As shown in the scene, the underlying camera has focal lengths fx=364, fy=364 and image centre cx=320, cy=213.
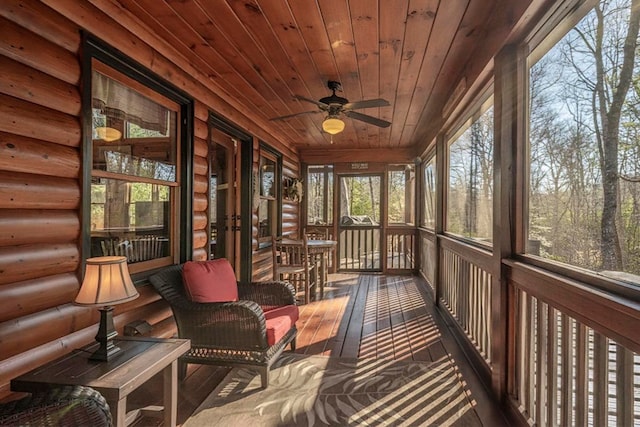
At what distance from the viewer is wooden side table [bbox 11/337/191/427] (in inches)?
58.6

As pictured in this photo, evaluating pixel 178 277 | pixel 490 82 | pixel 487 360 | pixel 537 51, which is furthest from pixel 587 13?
pixel 178 277

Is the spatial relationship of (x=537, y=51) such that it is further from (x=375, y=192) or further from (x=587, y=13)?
(x=375, y=192)

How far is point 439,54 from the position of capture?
288 cm

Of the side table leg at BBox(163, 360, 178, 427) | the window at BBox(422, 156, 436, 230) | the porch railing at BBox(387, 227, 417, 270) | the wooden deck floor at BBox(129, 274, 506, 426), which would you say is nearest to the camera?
the side table leg at BBox(163, 360, 178, 427)

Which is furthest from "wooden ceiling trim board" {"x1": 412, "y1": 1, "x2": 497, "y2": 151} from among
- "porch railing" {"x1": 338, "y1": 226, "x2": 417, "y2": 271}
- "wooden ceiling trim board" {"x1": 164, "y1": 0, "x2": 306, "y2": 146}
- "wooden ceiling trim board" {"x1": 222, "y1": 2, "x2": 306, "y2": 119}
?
"porch railing" {"x1": 338, "y1": 226, "x2": 417, "y2": 271}

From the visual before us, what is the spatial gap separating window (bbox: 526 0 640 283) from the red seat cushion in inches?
67.6

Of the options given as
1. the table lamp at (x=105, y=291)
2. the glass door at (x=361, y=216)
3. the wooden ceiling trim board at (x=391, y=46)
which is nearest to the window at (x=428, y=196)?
the glass door at (x=361, y=216)

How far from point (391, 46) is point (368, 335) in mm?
2614

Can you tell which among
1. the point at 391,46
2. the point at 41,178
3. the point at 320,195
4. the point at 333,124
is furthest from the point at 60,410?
the point at 320,195

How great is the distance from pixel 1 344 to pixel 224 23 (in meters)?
2.13

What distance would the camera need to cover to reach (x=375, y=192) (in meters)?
7.29

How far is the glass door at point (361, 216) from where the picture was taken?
23.9ft

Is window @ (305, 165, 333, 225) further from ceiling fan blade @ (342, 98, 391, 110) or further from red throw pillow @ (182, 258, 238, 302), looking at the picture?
red throw pillow @ (182, 258, 238, 302)

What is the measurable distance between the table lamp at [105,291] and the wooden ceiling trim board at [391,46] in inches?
83.4
